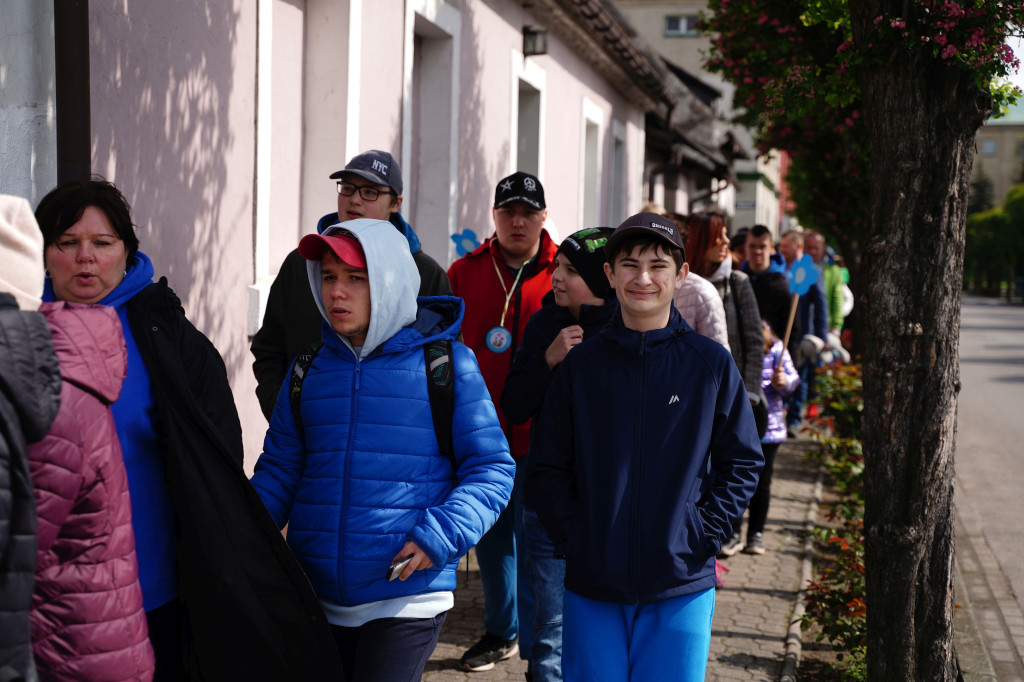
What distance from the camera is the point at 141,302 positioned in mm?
2748

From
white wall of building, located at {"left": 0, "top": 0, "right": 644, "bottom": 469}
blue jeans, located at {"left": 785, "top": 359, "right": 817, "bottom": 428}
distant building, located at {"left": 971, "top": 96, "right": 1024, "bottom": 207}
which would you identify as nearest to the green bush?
blue jeans, located at {"left": 785, "top": 359, "right": 817, "bottom": 428}

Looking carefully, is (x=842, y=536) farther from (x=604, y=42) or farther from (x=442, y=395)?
(x=604, y=42)

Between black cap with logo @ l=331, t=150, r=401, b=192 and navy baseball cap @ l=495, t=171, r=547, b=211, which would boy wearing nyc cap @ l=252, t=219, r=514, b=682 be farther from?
navy baseball cap @ l=495, t=171, r=547, b=211

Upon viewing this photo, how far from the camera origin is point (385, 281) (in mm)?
2820

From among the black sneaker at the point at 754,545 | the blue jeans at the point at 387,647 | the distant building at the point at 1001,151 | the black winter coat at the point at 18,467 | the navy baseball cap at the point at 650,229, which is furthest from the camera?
the distant building at the point at 1001,151

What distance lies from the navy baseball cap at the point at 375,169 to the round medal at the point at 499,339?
0.75 m

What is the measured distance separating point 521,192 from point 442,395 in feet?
6.77

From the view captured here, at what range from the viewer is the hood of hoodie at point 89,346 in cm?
204

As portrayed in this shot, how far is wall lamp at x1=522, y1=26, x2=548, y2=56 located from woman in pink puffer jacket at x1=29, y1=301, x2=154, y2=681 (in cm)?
851

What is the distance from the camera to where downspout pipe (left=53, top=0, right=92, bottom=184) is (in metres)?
3.99

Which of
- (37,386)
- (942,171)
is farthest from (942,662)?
(37,386)

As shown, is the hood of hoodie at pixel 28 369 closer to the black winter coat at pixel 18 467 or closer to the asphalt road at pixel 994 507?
the black winter coat at pixel 18 467

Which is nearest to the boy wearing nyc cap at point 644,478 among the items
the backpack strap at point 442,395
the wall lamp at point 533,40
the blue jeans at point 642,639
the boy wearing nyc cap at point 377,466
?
the blue jeans at point 642,639

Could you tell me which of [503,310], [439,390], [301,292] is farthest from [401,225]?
[439,390]
